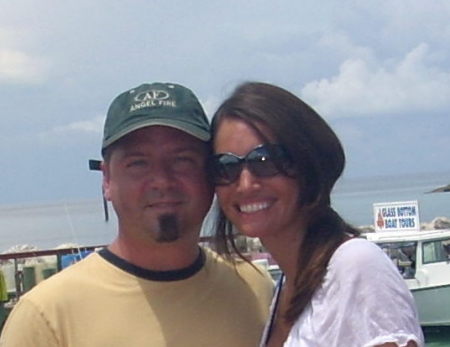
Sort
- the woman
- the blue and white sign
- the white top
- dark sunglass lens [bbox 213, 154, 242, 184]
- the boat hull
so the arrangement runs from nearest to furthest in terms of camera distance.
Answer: the white top
the woman
dark sunglass lens [bbox 213, 154, 242, 184]
the boat hull
the blue and white sign

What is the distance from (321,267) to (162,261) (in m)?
0.60

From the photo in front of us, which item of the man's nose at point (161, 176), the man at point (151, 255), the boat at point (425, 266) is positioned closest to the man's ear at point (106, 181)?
the man at point (151, 255)

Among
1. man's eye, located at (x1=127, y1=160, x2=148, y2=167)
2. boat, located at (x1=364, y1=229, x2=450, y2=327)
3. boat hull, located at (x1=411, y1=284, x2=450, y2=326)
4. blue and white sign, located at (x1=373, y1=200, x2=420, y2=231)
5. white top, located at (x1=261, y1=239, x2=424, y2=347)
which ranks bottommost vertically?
boat hull, located at (x1=411, y1=284, x2=450, y2=326)

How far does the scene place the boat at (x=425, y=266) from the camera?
1598 cm

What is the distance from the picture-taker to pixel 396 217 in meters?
17.3

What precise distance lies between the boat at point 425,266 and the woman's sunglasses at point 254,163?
12843 millimetres

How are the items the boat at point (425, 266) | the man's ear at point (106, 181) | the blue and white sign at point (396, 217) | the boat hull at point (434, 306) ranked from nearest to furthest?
the man's ear at point (106, 181), the boat at point (425, 266), the boat hull at point (434, 306), the blue and white sign at point (396, 217)

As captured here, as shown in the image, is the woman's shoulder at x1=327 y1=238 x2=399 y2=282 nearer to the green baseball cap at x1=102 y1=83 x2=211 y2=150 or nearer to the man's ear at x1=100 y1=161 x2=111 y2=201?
the green baseball cap at x1=102 y1=83 x2=211 y2=150

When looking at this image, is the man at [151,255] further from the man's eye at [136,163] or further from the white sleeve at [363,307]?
the white sleeve at [363,307]

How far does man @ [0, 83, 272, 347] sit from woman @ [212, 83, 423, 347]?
12cm

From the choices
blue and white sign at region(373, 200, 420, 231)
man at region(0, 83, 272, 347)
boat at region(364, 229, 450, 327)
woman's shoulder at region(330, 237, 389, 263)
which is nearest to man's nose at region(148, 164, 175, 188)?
man at region(0, 83, 272, 347)

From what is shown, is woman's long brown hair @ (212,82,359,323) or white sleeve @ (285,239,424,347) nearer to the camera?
white sleeve @ (285,239,424,347)

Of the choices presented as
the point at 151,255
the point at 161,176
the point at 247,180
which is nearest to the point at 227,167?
the point at 247,180

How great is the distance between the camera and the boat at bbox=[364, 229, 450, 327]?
52.4 ft
